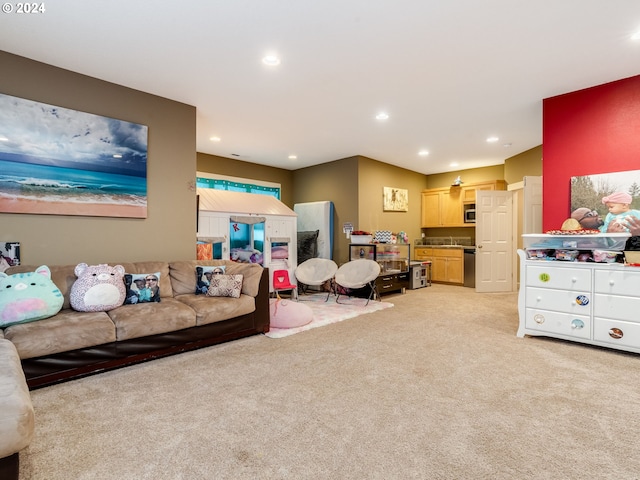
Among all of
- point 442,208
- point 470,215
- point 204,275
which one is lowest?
point 204,275

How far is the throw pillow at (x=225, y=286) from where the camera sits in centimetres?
360

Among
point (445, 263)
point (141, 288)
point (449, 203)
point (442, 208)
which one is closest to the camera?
point (141, 288)

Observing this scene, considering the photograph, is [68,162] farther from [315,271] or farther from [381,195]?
[381,195]

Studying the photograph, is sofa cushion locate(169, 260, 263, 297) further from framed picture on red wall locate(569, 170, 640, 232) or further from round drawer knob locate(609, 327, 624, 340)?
framed picture on red wall locate(569, 170, 640, 232)

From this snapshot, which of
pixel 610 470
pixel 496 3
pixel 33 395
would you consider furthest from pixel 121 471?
pixel 496 3

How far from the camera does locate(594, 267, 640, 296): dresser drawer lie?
297 centimetres

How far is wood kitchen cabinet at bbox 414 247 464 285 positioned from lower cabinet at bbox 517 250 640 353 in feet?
12.6

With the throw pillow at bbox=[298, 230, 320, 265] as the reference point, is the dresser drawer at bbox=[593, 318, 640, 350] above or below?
below

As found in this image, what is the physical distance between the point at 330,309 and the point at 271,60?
3.41 m

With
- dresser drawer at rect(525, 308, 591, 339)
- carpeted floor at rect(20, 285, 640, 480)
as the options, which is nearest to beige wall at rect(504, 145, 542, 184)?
dresser drawer at rect(525, 308, 591, 339)

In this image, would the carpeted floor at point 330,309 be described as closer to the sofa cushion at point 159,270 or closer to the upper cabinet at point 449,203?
the sofa cushion at point 159,270

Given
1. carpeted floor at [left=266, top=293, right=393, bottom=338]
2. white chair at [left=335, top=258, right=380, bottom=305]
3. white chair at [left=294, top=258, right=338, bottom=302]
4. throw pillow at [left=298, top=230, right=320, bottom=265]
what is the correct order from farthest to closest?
1. throw pillow at [left=298, top=230, right=320, bottom=265]
2. white chair at [left=294, top=258, right=338, bottom=302]
3. white chair at [left=335, top=258, right=380, bottom=305]
4. carpeted floor at [left=266, top=293, right=393, bottom=338]

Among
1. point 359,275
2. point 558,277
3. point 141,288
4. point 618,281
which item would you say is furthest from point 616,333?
point 141,288

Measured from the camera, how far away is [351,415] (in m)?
2.05
